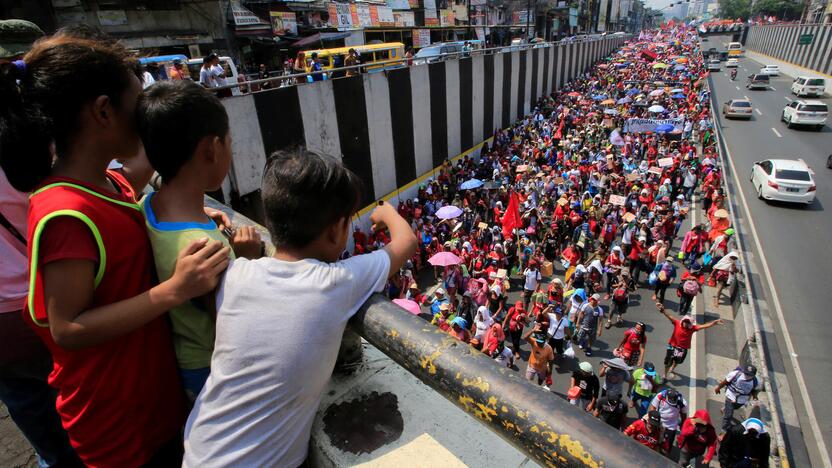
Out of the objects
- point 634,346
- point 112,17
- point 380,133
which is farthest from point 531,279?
point 112,17

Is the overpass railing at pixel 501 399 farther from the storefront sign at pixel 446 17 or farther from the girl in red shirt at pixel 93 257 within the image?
the storefront sign at pixel 446 17

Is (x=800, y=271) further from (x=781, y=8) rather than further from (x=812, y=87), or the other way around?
(x=781, y=8)

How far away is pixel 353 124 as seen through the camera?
14.7 m

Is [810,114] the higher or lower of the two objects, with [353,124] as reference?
lower

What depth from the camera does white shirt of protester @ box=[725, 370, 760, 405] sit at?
22.2 ft

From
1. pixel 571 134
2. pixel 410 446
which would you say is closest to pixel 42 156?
pixel 410 446

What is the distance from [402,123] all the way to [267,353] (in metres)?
16.6

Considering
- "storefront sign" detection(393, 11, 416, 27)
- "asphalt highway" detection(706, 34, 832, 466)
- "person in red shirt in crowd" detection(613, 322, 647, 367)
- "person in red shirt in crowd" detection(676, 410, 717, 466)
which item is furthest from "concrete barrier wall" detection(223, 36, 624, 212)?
"storefront sign" detection(393, 11, 416, 27)

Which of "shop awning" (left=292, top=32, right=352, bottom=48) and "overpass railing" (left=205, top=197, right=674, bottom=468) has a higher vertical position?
"shop awning" (left=292, top=32, right=352, bottom=48)

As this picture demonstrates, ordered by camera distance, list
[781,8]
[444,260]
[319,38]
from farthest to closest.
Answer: [781,8]
[319,38]
[444,260]

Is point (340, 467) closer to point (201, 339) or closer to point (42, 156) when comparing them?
point (201, 339)

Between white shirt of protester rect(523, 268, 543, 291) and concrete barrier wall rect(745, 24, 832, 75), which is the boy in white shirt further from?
concrete barrier wall rect(745, 24, 832, 75)

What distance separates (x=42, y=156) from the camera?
1.42m

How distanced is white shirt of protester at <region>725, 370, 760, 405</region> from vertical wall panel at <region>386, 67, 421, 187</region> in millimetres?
12617
